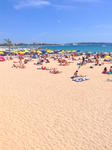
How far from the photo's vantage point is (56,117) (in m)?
8.38

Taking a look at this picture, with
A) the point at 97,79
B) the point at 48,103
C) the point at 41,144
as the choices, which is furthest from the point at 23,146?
the point at 97,79

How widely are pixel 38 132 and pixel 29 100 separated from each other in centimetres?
372

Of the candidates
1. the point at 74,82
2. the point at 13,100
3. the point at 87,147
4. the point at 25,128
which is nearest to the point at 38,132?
the point at 25,128

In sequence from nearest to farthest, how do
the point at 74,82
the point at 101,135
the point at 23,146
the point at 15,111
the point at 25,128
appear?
the point at 23,146 < the point at 101,135 < the point at 25,128 < the point at 15,111 < the point at 74,82

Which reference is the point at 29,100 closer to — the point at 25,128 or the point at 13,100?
the point at 13,100

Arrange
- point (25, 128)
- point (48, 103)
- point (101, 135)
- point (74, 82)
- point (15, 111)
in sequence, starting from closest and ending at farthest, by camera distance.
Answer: point (101, 135), point (25, 128), point (15, 111), point (48, 103), point (74, 82)

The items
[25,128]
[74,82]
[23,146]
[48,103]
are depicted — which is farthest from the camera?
[74,82]

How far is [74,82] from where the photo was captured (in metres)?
15.0

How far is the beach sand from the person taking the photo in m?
6.39

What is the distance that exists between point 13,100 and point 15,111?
1697 mm

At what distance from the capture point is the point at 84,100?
417 inches

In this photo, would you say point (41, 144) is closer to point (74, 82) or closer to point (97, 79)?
point (74, 82)

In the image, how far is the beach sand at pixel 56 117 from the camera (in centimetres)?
639

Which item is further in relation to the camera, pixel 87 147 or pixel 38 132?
pixel 38 132
